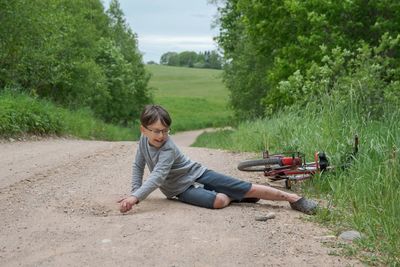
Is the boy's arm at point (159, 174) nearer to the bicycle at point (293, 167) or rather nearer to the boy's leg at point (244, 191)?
the boy's leg at point (244, 191)

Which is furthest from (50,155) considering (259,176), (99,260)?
(99,260)

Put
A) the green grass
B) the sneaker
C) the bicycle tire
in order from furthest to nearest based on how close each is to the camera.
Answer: the green grass
the bicycle tire
the sneaker

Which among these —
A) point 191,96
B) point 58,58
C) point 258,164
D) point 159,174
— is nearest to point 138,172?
point 159,174

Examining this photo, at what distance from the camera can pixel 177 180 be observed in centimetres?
652

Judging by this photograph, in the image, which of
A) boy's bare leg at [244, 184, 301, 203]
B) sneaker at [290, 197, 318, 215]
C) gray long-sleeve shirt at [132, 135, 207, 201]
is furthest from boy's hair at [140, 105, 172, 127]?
sneaker at [290, 197, 318, 215]

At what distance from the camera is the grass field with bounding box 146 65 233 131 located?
57.2m

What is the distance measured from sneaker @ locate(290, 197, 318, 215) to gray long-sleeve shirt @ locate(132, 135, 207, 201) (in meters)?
1.03

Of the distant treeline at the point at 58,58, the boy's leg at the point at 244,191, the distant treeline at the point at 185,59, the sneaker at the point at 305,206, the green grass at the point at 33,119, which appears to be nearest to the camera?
the sneaker at the point at 305,206

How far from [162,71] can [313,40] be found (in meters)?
101

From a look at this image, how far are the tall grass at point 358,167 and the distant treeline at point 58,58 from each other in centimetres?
991

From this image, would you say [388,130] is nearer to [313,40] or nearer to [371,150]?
[371,150]

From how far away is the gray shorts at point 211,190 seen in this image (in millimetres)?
6297

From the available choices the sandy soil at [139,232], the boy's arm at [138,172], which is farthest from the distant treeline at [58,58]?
the boy's arm at [138,172]

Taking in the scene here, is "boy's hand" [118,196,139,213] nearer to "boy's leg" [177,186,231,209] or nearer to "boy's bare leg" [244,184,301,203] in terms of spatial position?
"boy's leg" [177,186,231,209]
